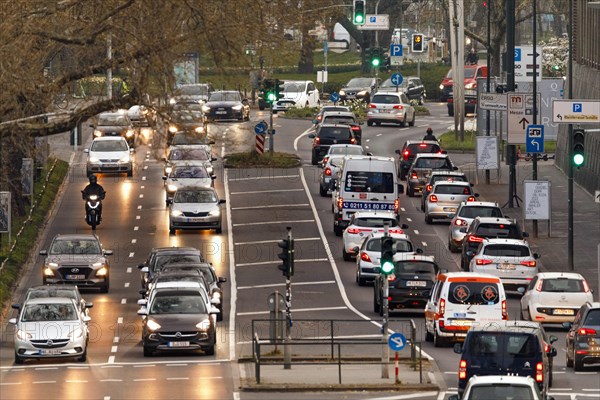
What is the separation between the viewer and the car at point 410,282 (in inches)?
1698

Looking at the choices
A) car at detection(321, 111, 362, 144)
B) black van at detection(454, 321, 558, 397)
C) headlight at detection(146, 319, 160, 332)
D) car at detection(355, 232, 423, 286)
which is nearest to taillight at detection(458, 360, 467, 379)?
black van at detection(454, 321, 558, 397)

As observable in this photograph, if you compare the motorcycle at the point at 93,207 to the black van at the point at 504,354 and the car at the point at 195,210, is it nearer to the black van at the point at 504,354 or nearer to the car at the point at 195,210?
the car at the point at 195,210

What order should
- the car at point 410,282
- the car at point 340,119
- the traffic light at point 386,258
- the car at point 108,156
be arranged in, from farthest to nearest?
the car at point 340,119, the car at point 108,156, the car at point 410,282, the traffic light at point 386,258

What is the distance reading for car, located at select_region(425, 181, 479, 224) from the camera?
→ 191 feet

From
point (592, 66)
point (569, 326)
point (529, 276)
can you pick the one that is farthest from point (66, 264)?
point (592, 66)

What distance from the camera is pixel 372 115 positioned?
86.2m

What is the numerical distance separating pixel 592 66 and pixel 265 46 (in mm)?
30012

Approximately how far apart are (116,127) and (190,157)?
10.4 meters

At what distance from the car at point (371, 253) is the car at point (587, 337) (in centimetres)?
1263

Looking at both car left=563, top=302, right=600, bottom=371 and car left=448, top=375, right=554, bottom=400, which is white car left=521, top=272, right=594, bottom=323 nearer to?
car left=563, top=302, right=600, bottom=371

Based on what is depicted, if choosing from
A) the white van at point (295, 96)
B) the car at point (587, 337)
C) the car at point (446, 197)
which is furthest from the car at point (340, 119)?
the car at point (587, 337)

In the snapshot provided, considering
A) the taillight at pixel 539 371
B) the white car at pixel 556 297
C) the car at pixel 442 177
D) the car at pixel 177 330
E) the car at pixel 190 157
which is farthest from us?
the car at pixel 190 157

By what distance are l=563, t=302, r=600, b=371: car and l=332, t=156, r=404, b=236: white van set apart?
Result: 68.0 feet

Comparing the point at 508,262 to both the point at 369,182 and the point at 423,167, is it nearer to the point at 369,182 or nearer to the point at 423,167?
the point at 369,182
